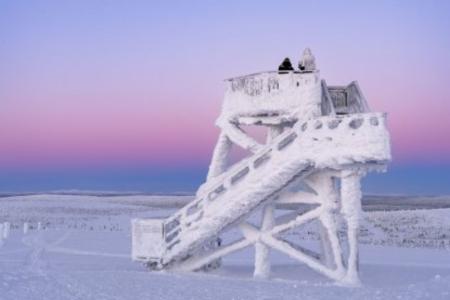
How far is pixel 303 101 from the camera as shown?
21578 mm

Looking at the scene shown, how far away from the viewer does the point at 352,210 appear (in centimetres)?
A: 2003

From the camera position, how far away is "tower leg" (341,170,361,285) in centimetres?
2003

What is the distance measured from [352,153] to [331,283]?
4088 millimetres

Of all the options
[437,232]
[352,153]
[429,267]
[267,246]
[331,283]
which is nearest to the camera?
[352,153]

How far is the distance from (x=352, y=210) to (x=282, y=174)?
7.21ft

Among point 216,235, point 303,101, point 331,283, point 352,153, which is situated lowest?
point 331,283

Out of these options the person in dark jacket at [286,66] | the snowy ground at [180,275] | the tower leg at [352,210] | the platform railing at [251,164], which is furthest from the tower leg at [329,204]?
the person in dark jacket at [286,66]

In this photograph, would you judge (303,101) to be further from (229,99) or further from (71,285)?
(71,285)

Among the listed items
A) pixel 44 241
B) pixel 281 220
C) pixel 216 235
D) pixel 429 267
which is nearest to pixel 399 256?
pixel 429 267

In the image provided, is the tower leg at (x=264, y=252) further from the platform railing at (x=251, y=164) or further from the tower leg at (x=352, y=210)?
the tower leg at (x=352, y=210)

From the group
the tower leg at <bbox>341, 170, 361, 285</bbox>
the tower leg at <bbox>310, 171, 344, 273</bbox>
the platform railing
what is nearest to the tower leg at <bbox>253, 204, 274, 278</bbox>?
the platform railing

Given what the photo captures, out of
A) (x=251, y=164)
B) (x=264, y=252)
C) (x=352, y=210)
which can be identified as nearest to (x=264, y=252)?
(x=264, y=252)

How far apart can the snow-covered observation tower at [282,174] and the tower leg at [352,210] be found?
3 centimetres

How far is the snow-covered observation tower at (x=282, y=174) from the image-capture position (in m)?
19.7
